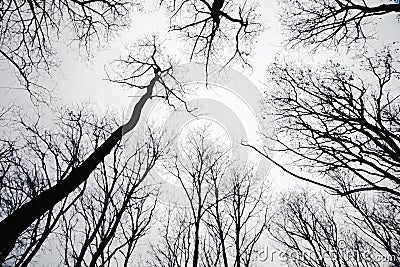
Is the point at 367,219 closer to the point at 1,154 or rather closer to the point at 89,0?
the point at 89,0

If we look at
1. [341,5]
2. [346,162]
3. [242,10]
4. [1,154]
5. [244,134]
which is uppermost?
[244,134]

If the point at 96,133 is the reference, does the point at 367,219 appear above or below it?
above

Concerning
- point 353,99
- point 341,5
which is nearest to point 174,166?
point 353,99

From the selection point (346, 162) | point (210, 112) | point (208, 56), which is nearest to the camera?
point (346, 162)

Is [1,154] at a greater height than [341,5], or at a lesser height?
lesser

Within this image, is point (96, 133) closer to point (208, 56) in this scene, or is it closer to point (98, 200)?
point (98, 200)

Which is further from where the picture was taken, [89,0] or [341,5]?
[89,0]

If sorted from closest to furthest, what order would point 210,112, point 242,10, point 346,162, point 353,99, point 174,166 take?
point 346,162 < point 353,99 < point 242,10 < point 210,112 < point 174,166

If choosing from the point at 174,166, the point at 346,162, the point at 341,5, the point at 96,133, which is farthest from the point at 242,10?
the point at 174,166

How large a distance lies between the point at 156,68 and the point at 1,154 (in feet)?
15.8

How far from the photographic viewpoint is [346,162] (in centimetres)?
388

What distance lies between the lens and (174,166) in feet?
36.8

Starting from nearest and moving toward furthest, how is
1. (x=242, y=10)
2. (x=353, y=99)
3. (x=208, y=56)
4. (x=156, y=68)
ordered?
(x=353, y=99), (x=242, y=10), (x=208, y=56), (x=156, y=68)

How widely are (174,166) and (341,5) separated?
28.7 feet
